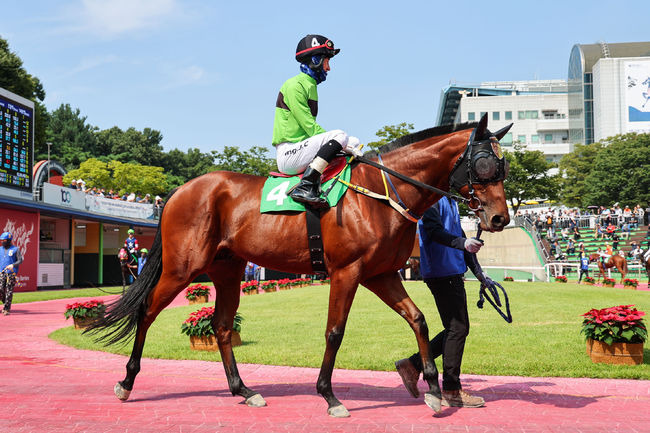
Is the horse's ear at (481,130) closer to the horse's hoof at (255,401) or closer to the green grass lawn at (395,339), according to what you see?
the horse's hoof at (255,401)

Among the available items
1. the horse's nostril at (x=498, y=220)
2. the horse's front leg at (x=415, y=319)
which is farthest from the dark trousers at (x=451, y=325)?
the horse's nostril at (x=498, y=220)

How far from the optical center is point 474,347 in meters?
8.80

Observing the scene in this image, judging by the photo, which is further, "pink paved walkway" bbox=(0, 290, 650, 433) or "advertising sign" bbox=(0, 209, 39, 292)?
"advertising sign" bbox=(0, 209, 39, 292)

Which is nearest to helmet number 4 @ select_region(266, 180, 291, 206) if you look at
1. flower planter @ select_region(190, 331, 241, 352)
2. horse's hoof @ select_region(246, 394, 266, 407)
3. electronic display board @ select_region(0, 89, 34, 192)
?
horse's hoof @ select_region(246, 394, 266, 407)

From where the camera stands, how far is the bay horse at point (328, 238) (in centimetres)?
500

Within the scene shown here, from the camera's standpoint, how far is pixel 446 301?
5402 millimetres

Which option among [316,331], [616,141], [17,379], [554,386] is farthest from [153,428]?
[616,141]

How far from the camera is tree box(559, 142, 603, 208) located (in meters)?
66.9

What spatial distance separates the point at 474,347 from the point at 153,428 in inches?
218

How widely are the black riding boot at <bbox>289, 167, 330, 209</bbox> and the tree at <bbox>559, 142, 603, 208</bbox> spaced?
6540 cm

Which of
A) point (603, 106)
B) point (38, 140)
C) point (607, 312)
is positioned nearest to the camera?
point (607, 312)

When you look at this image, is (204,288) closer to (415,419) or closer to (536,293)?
(536,293)

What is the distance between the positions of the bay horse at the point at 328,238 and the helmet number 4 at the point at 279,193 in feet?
0.43

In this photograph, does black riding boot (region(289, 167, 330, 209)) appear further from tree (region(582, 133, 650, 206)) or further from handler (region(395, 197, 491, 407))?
tree (region(582, 133, 650, 206))
